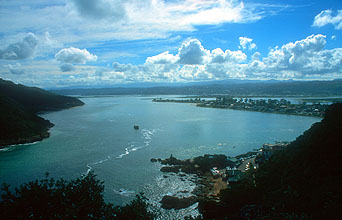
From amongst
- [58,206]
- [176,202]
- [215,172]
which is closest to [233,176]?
[215,172]

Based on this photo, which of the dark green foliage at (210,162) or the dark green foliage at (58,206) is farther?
the dark green foliage at (210,162)

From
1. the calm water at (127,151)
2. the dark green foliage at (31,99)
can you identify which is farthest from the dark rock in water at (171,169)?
the dark green foliage at (31,99)

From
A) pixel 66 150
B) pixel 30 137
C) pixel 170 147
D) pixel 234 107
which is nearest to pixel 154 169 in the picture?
pixel 170 147

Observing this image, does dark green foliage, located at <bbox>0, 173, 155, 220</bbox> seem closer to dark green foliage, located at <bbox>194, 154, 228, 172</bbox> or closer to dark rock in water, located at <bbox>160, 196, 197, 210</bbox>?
dark rock in water, located at <bbox>160, 196, 197, 210</bbox>

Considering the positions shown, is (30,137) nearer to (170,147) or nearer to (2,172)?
(2,172)

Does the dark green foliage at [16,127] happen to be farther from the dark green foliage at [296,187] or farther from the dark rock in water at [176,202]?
the dark green foliage at [296,187]

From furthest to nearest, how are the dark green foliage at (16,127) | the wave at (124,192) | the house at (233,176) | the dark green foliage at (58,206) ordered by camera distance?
the dark green foliage at (16,127), the house at (233,176), the wave at (124,192), the dark green foliage at (58,206)

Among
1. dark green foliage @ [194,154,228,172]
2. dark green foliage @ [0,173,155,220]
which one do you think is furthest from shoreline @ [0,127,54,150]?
dark green foliage @ [0,173,155,220]

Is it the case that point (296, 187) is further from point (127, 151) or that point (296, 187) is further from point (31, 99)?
point (31, 99)
